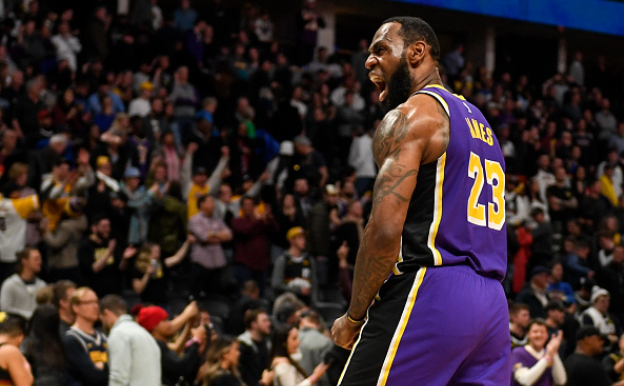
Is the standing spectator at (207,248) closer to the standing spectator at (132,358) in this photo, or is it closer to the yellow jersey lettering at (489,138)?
the standing spectator at (132,358)

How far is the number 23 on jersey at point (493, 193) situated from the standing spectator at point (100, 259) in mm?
7620

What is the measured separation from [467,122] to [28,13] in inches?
500

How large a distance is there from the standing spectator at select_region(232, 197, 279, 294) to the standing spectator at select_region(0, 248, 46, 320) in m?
2.96

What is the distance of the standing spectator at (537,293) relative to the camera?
→ 1301cm

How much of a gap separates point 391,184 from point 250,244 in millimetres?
8794

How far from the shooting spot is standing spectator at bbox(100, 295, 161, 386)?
24.0ft

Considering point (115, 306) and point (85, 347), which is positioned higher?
point (115, 306)

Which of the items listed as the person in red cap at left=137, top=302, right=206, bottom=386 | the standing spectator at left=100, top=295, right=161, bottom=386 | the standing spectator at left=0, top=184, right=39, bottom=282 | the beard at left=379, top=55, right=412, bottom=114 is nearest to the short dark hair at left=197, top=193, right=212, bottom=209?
the standing spectator at left=0, top=184, right=39, bottom=282

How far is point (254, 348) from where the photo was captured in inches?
362

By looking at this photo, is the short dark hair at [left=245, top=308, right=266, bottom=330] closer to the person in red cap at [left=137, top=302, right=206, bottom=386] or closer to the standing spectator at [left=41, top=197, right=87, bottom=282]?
the person in red cap at [left=137, top=302, right=206, bottom=386]

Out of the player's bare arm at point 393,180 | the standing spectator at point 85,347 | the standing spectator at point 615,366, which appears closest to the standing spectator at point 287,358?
the standing spectator at point 85,347

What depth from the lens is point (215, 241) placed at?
1164 centimetres

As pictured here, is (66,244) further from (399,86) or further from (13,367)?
(399,86)

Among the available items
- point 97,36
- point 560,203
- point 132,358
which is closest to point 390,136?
point 132,358
